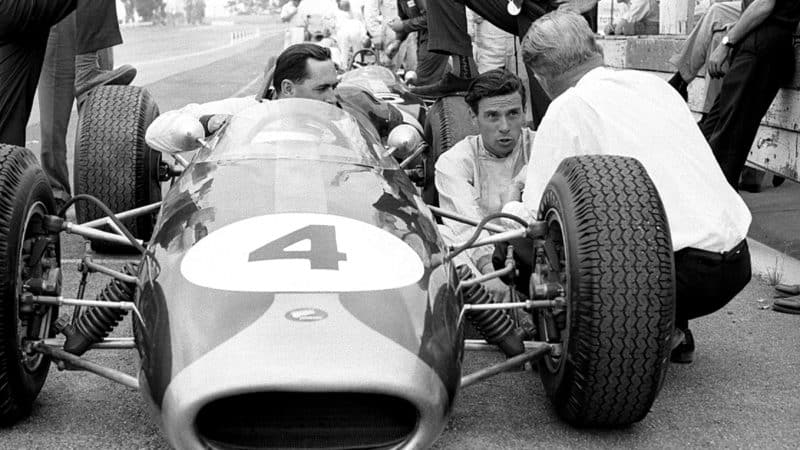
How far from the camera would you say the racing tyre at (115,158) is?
602cm

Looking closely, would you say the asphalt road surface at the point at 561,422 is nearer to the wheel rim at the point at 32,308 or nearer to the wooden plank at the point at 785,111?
the wheel rim at the point at 32,308

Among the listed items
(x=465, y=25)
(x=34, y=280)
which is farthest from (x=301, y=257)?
(x=465, y=25)

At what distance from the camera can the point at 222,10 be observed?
16000 cm

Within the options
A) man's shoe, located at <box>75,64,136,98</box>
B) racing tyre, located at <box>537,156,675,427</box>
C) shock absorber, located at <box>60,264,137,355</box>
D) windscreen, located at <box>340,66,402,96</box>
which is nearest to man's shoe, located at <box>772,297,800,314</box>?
racing tyre, located at <box>537,156,675,427</box>

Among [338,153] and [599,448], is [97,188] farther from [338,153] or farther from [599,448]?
[599,448]

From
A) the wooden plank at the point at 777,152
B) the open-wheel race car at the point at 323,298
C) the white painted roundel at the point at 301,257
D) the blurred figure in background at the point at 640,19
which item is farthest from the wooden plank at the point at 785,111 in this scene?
the blurred figure in background at the point at 640,19

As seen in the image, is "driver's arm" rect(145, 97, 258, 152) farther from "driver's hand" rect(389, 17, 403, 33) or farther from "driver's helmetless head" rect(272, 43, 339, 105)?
"driver's hand" rect(389, 17, 403, 33)

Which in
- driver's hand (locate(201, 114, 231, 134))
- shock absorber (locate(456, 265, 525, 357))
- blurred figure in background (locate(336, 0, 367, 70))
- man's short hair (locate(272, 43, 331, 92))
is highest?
man's short hair (locate(272, 43, 331, 92))

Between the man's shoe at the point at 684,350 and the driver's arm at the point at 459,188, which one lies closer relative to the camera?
the man's shoe at the point at 684,350

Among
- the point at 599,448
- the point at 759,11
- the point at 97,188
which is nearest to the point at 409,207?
the point at 599,448

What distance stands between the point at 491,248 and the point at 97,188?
2.21 meters

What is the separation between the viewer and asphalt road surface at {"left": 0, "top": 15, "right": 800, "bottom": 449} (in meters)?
3.72

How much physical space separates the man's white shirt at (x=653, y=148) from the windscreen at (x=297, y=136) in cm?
65

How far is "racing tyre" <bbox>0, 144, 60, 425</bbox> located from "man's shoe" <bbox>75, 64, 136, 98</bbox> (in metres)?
3.94
